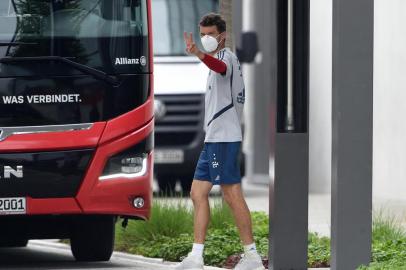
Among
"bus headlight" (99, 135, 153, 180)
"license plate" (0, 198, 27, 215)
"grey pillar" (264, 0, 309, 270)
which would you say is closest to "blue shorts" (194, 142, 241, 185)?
"grey pillar" (264, 0, 309, 270)

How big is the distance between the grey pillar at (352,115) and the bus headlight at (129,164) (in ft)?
8.55

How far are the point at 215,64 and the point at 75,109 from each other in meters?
1.45

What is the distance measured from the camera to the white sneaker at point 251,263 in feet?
37.3

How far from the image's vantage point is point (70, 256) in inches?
547

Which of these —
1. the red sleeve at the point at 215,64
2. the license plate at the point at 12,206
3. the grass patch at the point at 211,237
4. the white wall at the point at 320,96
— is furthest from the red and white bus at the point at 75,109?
the white wall at the point at 320,96

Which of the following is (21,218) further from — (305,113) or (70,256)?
(305,113)

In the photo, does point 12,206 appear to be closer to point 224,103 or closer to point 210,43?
point 224,103

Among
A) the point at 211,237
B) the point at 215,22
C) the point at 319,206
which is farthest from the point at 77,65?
the point at 319,206

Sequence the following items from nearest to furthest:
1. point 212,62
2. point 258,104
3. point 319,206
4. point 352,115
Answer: point 352,115 → point 212,62 → point 319,206 → point 258,104

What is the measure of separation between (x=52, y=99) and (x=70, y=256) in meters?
Answer: 2.26

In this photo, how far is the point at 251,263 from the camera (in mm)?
11383

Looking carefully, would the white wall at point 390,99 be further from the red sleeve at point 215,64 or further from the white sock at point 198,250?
the red sleeve at point 215,64

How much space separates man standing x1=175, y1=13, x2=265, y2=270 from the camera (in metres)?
11.3

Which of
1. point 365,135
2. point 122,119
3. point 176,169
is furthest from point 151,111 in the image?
point 176,169
